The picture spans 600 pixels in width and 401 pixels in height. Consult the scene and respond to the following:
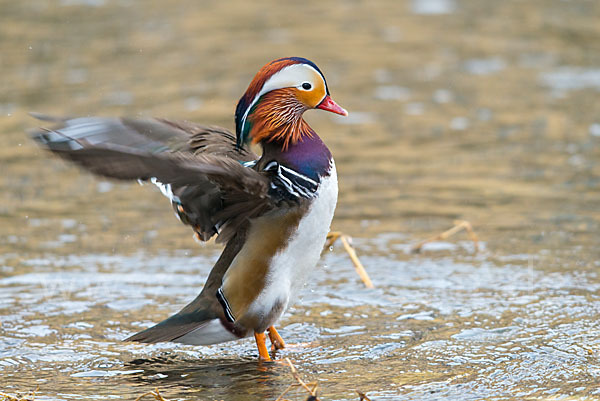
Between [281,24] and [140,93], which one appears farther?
[281,24]

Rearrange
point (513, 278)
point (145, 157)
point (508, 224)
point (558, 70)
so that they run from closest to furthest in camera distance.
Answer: point (145, 157) → point (513, 278) → point (508, 224) → point (558, 70)

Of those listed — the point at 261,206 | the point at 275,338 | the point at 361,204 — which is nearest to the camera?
the point at 261,206

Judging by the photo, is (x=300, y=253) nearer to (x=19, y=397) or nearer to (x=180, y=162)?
(x=180, y=162)

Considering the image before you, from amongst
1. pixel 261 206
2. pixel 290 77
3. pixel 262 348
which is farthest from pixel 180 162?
pixel 262 348

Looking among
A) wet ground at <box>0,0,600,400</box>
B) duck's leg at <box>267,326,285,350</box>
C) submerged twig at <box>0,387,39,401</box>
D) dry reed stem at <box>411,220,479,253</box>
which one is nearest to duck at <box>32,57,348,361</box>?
duck's leg at <box>267,326,285,350</box>

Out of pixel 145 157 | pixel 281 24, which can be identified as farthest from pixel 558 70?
pixel 145 157

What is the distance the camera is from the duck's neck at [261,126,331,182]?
4.54 m

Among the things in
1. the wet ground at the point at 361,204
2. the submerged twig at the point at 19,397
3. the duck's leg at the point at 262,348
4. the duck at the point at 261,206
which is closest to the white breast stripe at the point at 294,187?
the duck at the point at 261,206

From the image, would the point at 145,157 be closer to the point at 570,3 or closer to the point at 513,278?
the point at 513,278

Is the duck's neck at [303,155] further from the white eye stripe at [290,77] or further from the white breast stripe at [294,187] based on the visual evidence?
the white eye stripe at [290,77]

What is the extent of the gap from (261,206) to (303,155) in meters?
0.31

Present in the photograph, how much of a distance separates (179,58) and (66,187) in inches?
161

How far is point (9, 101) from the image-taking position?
33.6 feet

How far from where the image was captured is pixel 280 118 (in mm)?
4625
